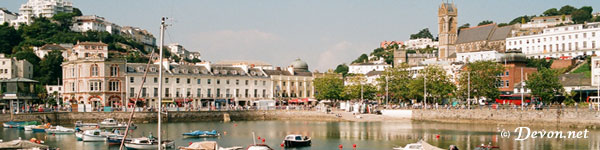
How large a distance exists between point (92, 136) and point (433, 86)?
54719 mm

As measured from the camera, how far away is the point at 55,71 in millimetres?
141625

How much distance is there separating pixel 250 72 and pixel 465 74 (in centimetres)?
3873

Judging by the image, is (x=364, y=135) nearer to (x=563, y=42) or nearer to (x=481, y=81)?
(x=481, y=81)

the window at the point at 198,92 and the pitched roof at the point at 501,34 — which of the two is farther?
the pitched roof at the point at 501,34

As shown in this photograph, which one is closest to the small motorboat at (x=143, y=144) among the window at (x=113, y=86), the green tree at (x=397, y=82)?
the window at (x=113, y=86)

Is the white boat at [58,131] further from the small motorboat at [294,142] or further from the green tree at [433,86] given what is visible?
Answer: the green tree at [433,86]

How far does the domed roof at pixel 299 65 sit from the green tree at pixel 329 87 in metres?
26.5

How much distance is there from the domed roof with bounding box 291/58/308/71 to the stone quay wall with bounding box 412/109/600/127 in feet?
194

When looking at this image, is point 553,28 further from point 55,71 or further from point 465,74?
point 55,71

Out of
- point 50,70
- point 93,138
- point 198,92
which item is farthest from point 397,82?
point 50,70

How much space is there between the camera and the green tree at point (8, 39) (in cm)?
17225

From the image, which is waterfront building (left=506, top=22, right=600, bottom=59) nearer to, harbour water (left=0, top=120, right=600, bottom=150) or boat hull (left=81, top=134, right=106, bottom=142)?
harbour water (left=0, top=120, right=600, bottom=150)

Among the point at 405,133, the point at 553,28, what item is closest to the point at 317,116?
the point at 405,133

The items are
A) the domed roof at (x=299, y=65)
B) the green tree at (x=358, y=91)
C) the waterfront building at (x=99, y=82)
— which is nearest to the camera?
the waterfront building at (x=99, y=82)
